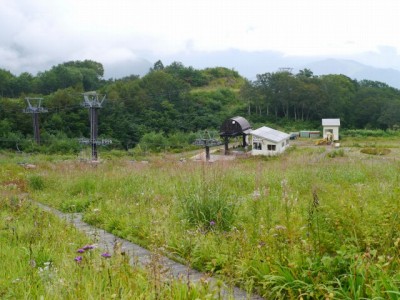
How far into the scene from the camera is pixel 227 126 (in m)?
42.3

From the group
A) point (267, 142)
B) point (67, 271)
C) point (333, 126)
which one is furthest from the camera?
point (333, 126)

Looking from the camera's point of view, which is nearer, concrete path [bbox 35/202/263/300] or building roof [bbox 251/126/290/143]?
concrete path [bbox 35/202/263/300]

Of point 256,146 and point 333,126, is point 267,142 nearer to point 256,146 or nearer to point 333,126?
point 256,146

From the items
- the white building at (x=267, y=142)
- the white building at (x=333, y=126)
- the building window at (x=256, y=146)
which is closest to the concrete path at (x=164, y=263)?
the white building at (x=267, y=142)

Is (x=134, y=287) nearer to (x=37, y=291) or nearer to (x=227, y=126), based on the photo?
(x=37, y=291)

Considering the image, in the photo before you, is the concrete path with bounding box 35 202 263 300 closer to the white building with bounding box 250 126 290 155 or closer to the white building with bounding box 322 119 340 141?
the white building with bounding box 250 126 290 155

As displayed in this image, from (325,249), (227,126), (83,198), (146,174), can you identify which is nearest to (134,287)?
(325,249)

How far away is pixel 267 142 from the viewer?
37906mm

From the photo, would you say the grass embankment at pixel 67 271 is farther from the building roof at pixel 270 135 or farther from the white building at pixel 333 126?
the white building at pixel 333 126

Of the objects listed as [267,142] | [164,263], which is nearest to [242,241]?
[164,263]

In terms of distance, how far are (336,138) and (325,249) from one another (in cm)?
4835

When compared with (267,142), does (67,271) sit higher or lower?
higher

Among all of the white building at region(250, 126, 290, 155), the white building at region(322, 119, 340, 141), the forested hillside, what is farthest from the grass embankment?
the white building at region(322, 119, 340, 141)

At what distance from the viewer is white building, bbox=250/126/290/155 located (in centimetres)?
3756
